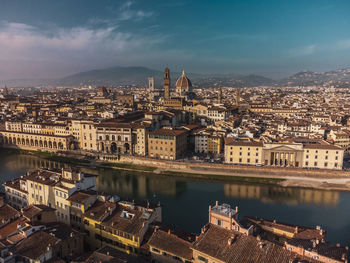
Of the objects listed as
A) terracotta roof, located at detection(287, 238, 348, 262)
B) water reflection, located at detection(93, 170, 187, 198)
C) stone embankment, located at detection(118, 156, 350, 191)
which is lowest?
water reflection, located at detection(93, 170, 187, 198)

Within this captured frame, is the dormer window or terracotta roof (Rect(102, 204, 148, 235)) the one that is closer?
terracotta roof (Rect(102, 204, 148, 235))

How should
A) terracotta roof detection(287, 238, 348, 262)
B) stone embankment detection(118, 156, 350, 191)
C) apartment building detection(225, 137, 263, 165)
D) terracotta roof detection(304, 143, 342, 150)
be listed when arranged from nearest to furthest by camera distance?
terracotta roof detection(287, 238, 348, 262) → stone embankment detection(118, 156, 350, 191) → terracotta roof detection(304, 143, 342, 150) → apartment building detection(225, 137, 263, 165)

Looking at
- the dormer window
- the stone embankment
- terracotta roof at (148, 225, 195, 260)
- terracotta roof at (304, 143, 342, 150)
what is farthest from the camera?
terracotta roof at (304, 143, 342, 150)

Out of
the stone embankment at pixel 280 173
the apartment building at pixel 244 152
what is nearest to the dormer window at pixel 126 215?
the stone embankment at pixel 280 173

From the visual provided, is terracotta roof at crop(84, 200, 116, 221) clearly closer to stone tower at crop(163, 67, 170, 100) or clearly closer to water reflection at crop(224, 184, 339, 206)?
water reflection at crop(224, 184, 339, 206)

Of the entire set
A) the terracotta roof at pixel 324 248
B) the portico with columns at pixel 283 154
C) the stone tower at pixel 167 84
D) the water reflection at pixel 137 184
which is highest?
the stone tower at pixel 167 84

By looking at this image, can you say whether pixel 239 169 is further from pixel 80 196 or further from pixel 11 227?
pixel 11 227

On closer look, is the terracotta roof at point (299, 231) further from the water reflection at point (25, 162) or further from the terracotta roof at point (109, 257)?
the water reflection at point (25, 162)

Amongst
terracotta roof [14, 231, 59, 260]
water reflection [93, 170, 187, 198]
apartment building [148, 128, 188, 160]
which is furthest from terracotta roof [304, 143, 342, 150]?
terracotta roof [14, 231, 59, 260]
